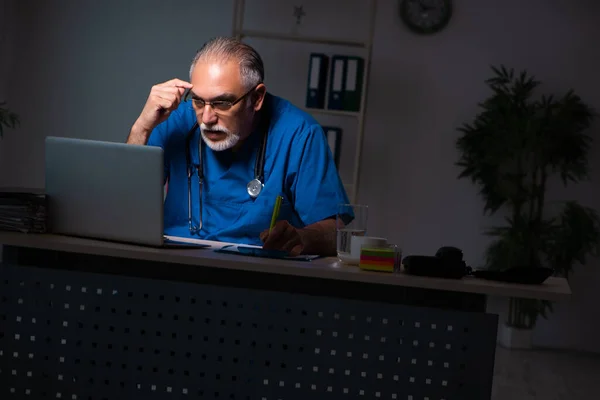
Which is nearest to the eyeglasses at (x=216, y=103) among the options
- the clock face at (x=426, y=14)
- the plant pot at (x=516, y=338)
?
the clock face at (x=426, y=14)

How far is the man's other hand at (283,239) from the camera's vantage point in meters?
2.19

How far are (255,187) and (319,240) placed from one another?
426 mm

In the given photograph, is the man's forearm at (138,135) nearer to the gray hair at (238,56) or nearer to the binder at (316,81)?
the gray hair at (238,56)

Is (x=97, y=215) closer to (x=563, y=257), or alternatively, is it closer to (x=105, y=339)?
(x=105, y=339)

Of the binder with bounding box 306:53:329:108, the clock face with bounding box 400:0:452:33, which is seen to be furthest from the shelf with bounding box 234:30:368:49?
the clock face with bounding box 400:0:452:33

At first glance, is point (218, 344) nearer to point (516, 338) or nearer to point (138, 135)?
point (138, 135)

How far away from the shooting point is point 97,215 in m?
2.10

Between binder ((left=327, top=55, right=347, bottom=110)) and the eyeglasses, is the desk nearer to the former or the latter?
the eyeglasses

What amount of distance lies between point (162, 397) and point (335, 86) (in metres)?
3.13

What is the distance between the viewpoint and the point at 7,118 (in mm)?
5262

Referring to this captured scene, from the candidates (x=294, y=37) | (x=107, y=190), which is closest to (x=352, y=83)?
(x=294, y=37)

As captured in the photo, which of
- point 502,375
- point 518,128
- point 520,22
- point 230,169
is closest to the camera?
point 230,169

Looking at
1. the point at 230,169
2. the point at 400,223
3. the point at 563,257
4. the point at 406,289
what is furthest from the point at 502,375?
the point at 406,289

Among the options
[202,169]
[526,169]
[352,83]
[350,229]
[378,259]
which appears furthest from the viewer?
[526,169]
